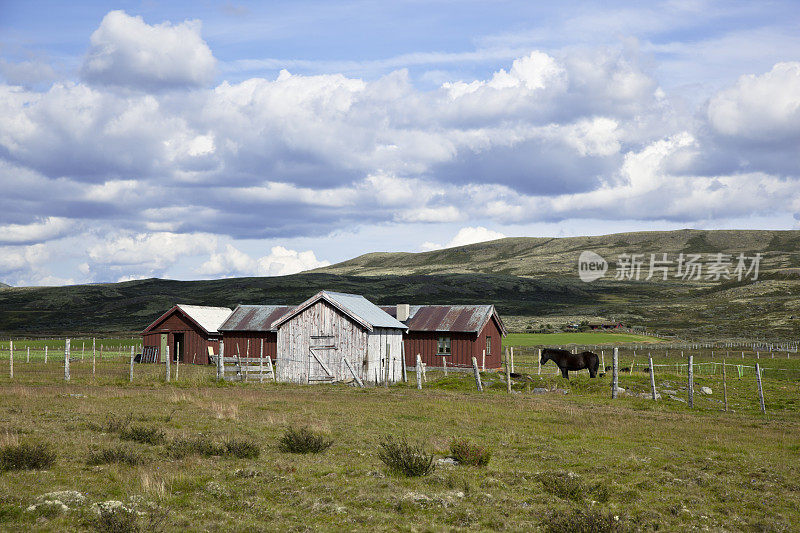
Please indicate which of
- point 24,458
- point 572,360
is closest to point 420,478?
point 24,458

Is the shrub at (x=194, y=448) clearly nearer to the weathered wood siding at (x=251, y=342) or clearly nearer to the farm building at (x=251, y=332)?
the farm building at (x=251, y=332)

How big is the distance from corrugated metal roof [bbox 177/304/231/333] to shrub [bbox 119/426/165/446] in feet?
144

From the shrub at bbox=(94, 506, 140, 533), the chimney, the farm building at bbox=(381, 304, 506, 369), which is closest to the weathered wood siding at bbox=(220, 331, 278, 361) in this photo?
the farm building at bbox=(381, 304, 506, 369)

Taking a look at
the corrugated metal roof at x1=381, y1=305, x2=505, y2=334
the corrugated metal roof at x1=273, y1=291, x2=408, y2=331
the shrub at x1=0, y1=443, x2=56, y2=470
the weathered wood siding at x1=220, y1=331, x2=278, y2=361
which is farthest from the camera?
the weathered wood siding at x1=220, y1=331, x2=278, y2=361

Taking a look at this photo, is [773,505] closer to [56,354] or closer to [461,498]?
[461,498]

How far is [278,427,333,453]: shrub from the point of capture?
15742mm

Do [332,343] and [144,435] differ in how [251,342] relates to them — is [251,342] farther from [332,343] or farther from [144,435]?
[144,435]

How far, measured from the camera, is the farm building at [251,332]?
55969 millimetres

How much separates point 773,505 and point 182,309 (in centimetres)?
5576

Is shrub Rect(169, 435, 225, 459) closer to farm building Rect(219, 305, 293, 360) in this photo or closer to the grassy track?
farm building Rect(219, 305, 293, 360)

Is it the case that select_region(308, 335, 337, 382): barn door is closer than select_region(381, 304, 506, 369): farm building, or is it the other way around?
select_region(308, 335, 337, 382): barn door

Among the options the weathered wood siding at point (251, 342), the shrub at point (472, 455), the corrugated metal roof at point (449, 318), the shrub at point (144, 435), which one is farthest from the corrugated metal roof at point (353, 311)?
the shrub at point (472, 455)

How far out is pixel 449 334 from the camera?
52.1 m

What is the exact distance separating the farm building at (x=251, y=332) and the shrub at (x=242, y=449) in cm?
3998
